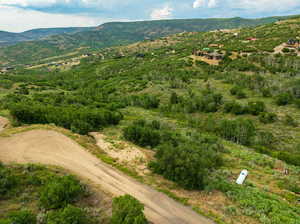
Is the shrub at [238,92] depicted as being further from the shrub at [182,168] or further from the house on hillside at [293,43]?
the house on hillside at [293,43]

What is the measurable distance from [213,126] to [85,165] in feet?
76.5

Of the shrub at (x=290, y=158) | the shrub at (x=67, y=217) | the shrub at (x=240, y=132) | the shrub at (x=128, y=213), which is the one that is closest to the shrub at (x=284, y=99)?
the shrub at (x=240, y=132)

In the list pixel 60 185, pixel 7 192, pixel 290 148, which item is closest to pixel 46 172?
pixel 7 192

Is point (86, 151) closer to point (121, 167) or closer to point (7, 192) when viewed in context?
point (121, 167)

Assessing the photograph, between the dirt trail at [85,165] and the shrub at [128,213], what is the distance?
1907 mm

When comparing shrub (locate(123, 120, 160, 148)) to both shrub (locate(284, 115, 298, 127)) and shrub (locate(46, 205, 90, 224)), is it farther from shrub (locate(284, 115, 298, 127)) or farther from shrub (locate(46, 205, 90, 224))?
shrub (locate(284, 115, 298, 127))

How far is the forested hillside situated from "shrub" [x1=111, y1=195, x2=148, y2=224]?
387 centimetres

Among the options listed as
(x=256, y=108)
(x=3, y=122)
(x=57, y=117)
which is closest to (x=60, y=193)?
(x=57, y=117)

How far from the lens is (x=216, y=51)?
83.4m

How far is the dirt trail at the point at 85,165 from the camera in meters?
11.6

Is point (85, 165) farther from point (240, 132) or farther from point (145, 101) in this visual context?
point (145, 101)

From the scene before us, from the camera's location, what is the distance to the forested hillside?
13.4 metres

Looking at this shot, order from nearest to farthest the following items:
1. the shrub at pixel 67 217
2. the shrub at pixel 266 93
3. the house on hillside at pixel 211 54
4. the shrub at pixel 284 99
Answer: the shrub at pixel 67 217
the shrub at pixel 284 99
the shrub at pixel 266 93
the house on hillside at pixel 211 54

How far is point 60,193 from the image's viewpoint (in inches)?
428
